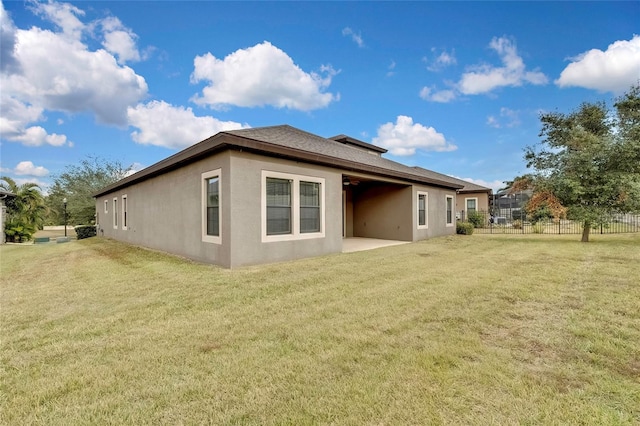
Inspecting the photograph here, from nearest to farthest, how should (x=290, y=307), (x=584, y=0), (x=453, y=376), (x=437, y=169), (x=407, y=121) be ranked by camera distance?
(x=453, y=376) → (x=290, y=307) → (x=584, y=0) → (x=407, y=121) → (x=437, y=169)

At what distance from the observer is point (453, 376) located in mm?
2475

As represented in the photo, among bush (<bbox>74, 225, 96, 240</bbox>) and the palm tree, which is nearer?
the palm tree

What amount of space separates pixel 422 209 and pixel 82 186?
2871 centimetres

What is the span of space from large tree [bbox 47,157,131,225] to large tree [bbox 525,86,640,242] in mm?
30830

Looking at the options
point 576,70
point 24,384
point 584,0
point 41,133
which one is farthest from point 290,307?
point 41,133

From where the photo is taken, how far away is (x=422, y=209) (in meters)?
14.0

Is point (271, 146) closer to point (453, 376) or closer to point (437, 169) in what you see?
point (453, 376)

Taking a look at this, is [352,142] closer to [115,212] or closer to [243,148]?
[243,148]

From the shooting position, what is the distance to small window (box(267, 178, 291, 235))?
786cm

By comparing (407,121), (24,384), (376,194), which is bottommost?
(24,384)

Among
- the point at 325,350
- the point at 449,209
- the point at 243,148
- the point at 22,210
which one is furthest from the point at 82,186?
the point at 325,350

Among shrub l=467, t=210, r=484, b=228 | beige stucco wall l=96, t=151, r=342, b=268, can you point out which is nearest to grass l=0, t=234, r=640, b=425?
beige stucco wall l=96, t=151, r=342, b=268

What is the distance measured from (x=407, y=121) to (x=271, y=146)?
2036cm

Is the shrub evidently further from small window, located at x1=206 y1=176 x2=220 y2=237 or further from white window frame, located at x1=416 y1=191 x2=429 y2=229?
small window, located at x1=206 y1=176 x2=220 y2=237
